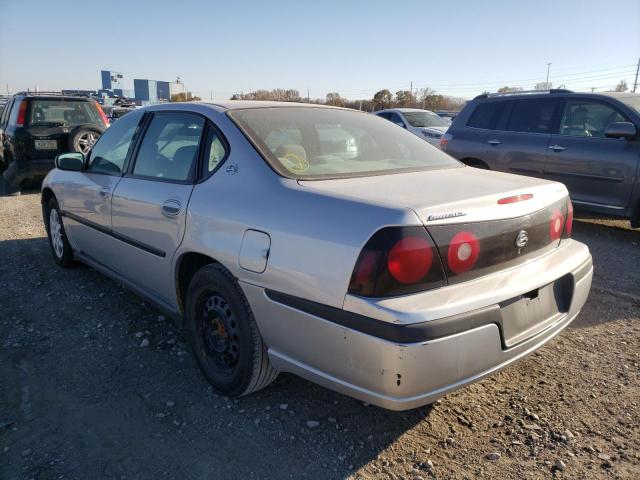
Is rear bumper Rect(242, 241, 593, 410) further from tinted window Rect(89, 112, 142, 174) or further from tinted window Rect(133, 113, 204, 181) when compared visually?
tinted window Rect(89, 112, 142, 174)

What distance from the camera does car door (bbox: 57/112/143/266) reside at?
3590 mm

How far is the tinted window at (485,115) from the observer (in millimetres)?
7125

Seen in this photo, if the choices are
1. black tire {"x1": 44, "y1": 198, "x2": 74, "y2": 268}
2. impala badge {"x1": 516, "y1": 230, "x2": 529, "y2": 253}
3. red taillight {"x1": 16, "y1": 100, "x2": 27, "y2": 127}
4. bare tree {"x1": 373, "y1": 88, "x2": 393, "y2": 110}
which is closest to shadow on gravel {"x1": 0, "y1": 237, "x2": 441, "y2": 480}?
impala badge {"x1": 516, "y1": 230, "x2": 529, "y2": 253}

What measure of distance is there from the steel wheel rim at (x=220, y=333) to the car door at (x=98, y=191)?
1.31 metres

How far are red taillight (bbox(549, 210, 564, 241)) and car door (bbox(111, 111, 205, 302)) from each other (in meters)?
1.93

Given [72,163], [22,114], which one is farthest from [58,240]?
[22,114]

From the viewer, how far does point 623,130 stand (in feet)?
18.1

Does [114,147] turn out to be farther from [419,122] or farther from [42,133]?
[419,122]

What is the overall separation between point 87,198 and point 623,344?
160 inches

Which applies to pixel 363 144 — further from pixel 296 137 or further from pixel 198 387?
pixel 198 387

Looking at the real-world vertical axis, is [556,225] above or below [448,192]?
below

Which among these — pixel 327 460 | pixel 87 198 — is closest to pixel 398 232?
pixel 327 460

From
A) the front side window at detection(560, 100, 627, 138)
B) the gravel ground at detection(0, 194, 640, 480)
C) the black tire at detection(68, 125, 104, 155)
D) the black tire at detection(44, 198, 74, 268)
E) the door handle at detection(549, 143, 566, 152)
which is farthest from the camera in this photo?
Answer: the black tire at detection(68, 125, 104, 155)

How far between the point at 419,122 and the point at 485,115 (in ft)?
20.7
